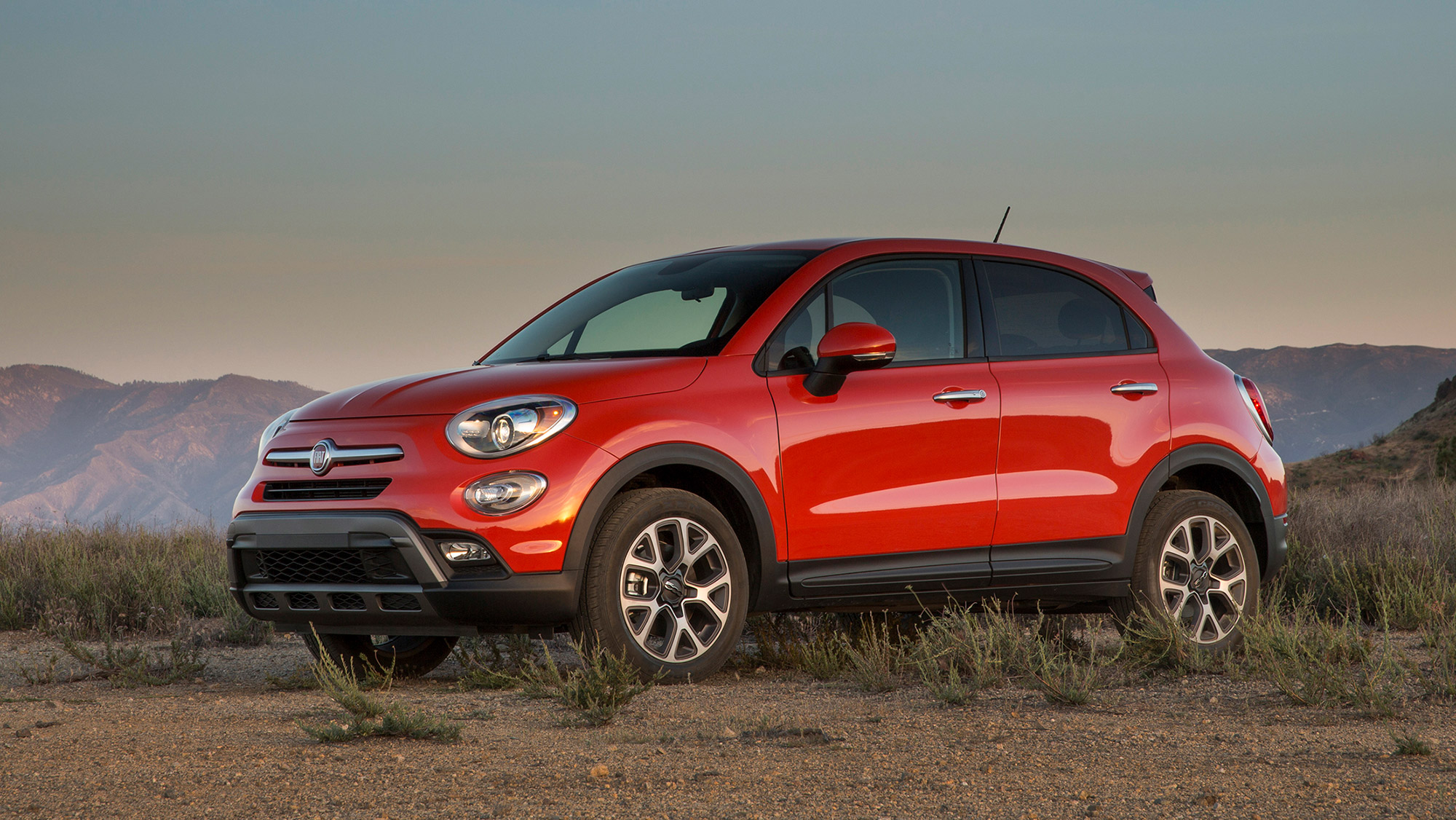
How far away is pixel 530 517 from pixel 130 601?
Answer: 582 centimetres

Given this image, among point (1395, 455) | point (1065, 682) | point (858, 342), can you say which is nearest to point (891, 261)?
point (858, 342)

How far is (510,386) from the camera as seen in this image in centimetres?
548

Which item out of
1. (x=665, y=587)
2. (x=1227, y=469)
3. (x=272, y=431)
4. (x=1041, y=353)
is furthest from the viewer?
(x=1227, y=469)

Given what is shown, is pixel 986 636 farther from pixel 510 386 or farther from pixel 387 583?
pixel 387 583

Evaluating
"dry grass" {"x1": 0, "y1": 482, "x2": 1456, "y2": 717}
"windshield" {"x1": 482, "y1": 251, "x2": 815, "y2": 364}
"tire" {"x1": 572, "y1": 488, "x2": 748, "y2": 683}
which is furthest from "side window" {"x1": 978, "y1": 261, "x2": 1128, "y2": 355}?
"tire" {"x1": 572, "y1": 488, "x2": 748, "y2": 683}

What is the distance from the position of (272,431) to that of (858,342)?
2577 millimetres

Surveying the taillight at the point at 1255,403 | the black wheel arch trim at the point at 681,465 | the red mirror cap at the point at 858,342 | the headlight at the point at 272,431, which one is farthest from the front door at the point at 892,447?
the headlight at the point at 272,431

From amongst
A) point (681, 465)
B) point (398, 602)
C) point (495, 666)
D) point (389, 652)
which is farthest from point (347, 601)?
point (681, 465)

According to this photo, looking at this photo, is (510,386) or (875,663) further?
(875,663)

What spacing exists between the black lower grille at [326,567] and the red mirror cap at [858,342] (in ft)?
6.35

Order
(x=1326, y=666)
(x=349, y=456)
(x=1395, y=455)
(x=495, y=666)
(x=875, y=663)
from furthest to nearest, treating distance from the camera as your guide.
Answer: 1. (x=1395, y=455)
2. (x=495, y=666)
3. (x=875, y=663)
4. (x=349, y=456)
5. (x=1326, y=666)

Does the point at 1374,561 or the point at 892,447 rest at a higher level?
the point at 892,447

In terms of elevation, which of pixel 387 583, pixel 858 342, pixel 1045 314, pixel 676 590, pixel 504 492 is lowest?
pixel 676 590

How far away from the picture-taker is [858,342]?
5695mm
